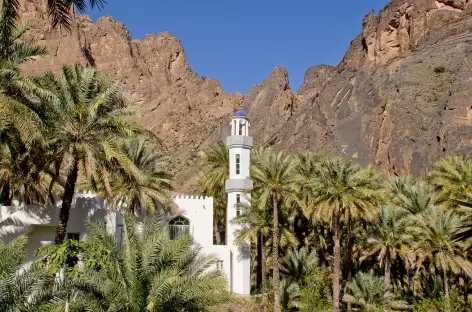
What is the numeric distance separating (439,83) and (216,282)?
218ft

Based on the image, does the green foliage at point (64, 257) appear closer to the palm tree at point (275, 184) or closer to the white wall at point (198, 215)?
the palm tree at point (275, 184)

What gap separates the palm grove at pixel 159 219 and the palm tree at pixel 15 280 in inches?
0.8

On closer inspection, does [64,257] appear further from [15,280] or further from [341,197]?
[341,197]

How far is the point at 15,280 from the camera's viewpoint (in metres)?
11.2

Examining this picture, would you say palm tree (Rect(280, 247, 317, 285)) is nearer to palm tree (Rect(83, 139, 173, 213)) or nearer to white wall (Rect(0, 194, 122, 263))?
palm tree (Rect(83, 139, 173, 213))

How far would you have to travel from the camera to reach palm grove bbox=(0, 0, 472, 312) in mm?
14148

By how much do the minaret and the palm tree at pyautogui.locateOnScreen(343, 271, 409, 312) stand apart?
572 centimetres

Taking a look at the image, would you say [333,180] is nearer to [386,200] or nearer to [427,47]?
[386,200]

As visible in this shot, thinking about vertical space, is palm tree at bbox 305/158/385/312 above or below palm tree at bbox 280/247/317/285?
above

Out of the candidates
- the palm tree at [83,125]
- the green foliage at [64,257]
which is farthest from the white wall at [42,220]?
the green foliage at [64,257]

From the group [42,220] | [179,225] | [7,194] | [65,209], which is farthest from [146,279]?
[179,225]

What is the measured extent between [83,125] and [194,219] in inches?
504

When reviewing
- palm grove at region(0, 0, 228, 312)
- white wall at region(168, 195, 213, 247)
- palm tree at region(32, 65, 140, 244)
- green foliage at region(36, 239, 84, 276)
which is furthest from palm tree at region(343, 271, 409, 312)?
green foliage at region(36, 239, 84, 276)

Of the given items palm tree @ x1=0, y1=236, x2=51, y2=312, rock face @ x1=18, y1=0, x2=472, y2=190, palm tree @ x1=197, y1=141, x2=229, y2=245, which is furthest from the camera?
rock face @ x1=18, y1=0, x2=472, y2=190
